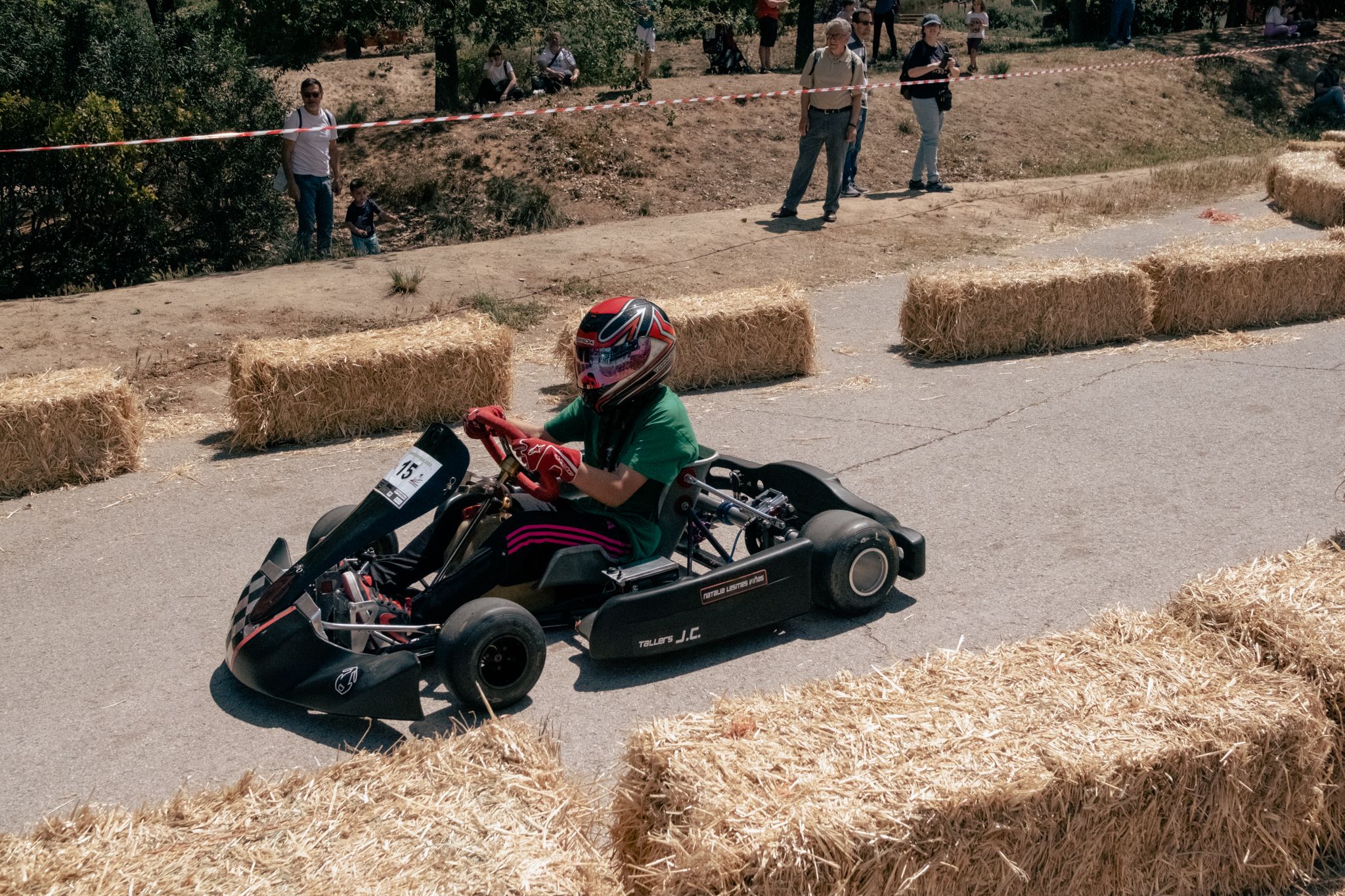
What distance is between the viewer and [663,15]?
28.8 m

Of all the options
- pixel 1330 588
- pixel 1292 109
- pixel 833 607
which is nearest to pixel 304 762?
pixel 833 607

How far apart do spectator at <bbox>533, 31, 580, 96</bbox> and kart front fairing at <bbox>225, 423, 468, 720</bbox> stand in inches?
648

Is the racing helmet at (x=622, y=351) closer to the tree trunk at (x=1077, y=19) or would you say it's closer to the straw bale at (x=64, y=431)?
the straw bale at (x=64, y=431)

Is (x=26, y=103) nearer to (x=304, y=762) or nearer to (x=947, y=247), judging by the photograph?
(x=947, y=247)

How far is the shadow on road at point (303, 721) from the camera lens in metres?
4.48

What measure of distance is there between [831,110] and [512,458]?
9604 millimetres

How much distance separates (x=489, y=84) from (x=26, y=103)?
27.7ft

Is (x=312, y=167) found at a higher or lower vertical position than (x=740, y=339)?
higher

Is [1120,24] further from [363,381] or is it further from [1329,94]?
[363,381]

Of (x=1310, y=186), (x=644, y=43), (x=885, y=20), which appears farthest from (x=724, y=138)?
(x=1310, y=186)

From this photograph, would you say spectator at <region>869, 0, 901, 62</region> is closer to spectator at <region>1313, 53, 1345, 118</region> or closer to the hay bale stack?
spectator at <region>1313, 53, 1345, 118</region>

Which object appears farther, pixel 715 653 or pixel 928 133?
pixel 928 133

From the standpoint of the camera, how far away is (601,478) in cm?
492

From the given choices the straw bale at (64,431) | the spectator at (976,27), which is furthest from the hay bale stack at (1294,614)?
the spectator at (976,27)
